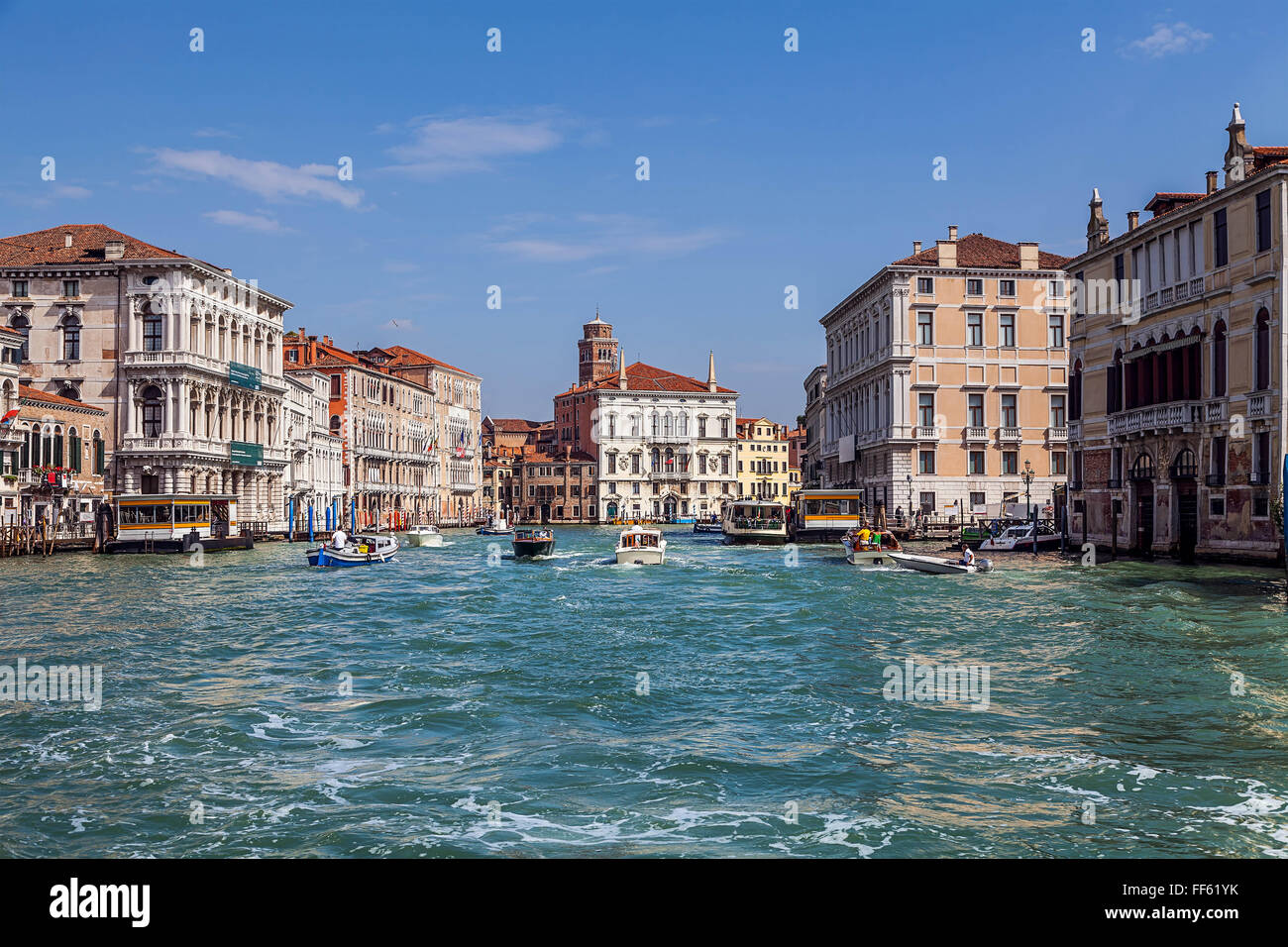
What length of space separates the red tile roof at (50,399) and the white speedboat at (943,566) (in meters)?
35.0

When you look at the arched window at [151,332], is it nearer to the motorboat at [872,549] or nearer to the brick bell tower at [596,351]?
the motorboat at [872,549]

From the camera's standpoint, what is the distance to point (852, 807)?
8023 millimetres

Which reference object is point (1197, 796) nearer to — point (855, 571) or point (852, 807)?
point (852, 807)

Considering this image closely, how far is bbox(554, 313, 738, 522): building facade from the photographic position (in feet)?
354

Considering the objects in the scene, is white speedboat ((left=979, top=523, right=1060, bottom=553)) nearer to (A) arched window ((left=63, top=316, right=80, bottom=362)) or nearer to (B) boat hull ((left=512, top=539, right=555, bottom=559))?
(B) boat hull ((left=512, top=539, right=555, bottom=559))

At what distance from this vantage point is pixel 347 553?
37938 mm

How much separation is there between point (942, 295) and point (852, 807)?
4808 centimetres

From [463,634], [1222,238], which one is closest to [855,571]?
[1222,238]

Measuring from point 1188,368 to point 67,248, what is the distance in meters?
51.2

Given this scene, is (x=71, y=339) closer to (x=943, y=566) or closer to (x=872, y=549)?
(x=872, y=549)

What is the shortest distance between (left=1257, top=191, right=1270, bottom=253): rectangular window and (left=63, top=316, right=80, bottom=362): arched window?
49.7m

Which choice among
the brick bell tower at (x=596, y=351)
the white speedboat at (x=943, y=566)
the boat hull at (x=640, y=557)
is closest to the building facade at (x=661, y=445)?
the brick bell tower at (x=596, y=351)

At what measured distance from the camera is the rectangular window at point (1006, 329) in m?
53.1
